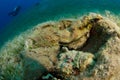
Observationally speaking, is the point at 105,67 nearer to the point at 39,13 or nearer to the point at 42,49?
the point at 42,49

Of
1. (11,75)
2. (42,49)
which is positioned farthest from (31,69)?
(11,75)

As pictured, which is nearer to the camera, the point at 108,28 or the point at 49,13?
the point at 108,28

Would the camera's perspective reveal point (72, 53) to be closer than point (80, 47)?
Yes

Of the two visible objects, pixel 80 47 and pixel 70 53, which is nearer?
pixel 70 53

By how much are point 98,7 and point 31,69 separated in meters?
7.72

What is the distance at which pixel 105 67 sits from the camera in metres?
3.08

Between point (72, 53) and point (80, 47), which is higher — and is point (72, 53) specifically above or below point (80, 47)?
below

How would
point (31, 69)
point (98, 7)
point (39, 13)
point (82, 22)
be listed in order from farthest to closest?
point (39, 13), point (98, 7), point (82, 22), point (31, 69)

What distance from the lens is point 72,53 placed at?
3422 millimetres

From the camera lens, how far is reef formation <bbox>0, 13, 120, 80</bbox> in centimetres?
316

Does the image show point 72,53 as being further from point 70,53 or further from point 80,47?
point 80,47

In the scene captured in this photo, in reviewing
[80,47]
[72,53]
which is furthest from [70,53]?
[80,47]

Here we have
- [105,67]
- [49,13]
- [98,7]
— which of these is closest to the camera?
[105,67]

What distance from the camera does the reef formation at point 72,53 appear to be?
316cm
